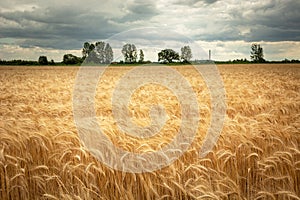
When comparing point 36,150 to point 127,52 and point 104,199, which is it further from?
point 127,52

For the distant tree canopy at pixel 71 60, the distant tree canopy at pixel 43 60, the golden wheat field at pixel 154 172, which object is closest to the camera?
the golden wheat field at pixel 154 172

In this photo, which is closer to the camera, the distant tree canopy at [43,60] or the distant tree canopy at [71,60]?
the distant tree canopy at [71,60]

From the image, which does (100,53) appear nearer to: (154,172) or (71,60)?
(71,60)


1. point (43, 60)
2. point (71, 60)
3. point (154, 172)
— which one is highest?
point (43, 60)

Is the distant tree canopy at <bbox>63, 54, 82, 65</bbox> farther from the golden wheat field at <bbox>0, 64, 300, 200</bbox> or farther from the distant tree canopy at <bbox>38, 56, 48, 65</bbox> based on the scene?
the golden wheat field at <bbox>0, 64, 300, 200</bbox>

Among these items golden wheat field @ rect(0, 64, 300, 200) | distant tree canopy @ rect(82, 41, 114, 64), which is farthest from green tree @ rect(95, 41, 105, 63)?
golden wheat field @ rect(0, 64, 300, 200)

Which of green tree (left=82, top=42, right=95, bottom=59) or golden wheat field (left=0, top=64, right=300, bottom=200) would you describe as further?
green tree (left=82, top=42, right=95, bottom=59)

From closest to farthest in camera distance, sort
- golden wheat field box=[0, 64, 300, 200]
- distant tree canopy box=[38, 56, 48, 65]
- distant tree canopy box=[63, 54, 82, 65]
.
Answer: golden wheat field box=[0, 64, 300, 200] < distant tree canopy box=[63, 54, 82, 65] < distant tree canopy box=[38, 56, 48, 65]

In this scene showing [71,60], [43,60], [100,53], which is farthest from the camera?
[100,53]

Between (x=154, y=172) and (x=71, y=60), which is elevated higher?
(x=71, y=60)

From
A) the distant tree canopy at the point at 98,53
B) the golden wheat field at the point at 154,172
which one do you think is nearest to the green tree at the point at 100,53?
the distant tree canopy at the point at 98,53

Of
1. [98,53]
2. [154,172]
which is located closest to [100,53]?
[98,53]

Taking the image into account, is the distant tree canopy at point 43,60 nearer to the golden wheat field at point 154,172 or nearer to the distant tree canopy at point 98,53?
the distant tree canopy at point 98,53

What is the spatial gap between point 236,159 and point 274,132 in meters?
1.22
